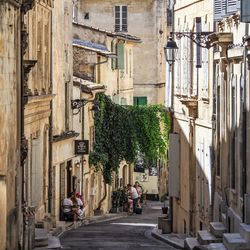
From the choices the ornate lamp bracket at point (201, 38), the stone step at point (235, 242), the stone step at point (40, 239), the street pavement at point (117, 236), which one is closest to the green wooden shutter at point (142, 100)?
the street pavement at point (117, 236)

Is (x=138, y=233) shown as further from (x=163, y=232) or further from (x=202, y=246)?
(x=202, y=246)

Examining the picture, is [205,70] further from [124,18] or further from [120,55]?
[124,18]

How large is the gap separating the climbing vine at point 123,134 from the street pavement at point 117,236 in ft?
9.80

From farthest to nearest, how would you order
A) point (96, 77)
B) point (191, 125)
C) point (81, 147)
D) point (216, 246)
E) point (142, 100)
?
point (142, 100) < point (96, 77) < point (81, 147) < point (191, 125) < point (216, 246)

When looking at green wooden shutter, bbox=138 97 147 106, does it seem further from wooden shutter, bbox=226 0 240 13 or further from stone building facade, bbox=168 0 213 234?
wooden shutter, bbox=226 0 240 13

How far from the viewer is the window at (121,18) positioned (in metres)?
72.6

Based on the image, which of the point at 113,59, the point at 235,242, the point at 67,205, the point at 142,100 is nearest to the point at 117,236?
the point at 67,205

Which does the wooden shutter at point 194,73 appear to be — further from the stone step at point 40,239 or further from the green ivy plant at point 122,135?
the green ivy plant at point 122,135

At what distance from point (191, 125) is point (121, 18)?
36.7 meters

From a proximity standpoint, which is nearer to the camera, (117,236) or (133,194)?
(117,236)

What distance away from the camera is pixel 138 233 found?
1583 inches

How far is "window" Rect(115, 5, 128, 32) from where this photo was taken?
72625mm

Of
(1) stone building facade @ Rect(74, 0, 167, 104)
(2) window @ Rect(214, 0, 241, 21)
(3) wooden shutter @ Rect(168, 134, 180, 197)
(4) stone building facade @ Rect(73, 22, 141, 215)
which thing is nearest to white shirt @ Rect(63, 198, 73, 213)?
(3) wooden shutter @ Rect(168, 134, 180, 197)

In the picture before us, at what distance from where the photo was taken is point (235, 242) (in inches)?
922
